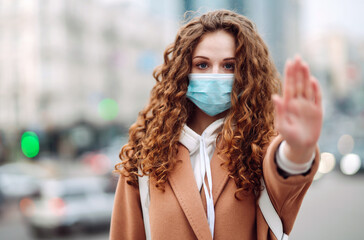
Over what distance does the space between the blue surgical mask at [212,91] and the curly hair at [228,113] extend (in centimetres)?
5

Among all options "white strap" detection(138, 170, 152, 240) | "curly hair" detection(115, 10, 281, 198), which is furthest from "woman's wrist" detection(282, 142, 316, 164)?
"white strap" detection(138, 170, 152, 240)

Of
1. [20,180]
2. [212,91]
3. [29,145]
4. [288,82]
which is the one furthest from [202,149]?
[20,180]

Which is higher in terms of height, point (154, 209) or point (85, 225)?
point (154, 209)

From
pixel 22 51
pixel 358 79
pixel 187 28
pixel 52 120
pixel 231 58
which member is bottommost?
pixel 358 79

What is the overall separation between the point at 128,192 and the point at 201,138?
20.8 inches

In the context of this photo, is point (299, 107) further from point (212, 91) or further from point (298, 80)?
point (212, 91)

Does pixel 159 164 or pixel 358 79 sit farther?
pixel 358 79

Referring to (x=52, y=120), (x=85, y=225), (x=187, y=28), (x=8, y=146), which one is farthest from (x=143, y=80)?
(x=187, y=28)

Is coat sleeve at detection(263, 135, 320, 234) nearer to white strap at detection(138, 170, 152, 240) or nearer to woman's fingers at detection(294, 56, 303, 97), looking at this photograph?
woman's fingers at detection(294, 56, 303, 97)

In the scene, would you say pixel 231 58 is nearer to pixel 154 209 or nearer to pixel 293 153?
pixel 293 153

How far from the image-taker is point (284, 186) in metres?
1.92

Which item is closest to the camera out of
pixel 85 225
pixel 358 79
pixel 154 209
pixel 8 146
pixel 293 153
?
pixel 293 153

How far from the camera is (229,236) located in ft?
7.00

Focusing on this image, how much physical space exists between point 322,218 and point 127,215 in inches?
400
